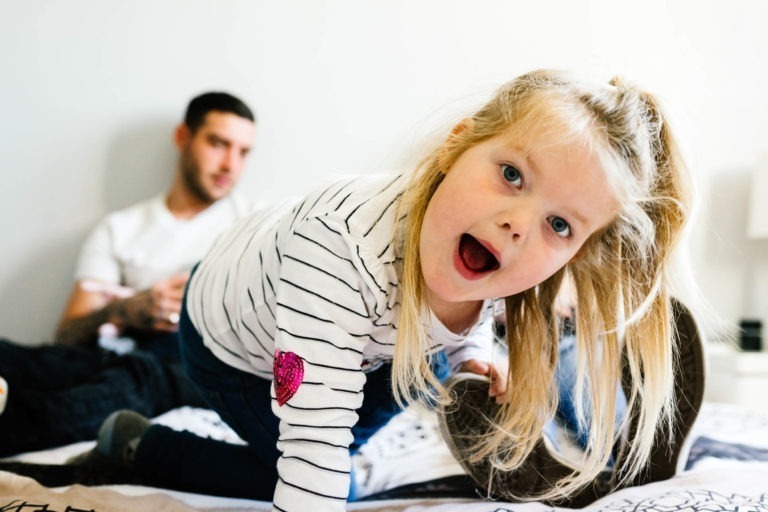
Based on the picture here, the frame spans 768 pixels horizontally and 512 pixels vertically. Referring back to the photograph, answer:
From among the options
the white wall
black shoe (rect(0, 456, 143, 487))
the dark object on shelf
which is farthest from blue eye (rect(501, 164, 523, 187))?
the dark object on shelf

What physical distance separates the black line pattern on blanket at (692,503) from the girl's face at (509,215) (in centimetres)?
28

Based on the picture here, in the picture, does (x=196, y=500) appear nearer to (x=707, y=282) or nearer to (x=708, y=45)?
(x=707, y=282)

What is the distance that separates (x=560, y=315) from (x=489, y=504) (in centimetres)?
25

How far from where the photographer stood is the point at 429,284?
28.7 inches

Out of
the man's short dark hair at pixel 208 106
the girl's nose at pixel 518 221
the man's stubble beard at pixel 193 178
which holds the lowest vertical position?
the man's stubble beard at pixel 193 178

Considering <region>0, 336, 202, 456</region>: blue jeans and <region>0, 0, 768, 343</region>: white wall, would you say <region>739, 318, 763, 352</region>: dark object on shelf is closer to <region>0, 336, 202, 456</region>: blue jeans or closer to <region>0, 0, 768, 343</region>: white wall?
<region>0, 0, 768, 343</region>: white wall

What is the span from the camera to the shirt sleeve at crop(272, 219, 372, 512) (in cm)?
68

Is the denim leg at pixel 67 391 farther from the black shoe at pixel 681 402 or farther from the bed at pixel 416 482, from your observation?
the black shoe at pixel 681 402

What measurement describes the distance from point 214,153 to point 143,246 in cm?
32

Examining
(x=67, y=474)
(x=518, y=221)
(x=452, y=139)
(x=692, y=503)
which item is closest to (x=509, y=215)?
(x=518, y=221)

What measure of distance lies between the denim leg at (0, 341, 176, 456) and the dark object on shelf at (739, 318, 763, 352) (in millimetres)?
1713

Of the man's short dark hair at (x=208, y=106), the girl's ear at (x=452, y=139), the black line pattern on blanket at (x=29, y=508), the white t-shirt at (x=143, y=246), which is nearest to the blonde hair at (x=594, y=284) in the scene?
the girl's ear at (x=452, y=139)

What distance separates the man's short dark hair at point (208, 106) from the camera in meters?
1.92

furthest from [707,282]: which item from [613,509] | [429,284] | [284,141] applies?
[429,284]
